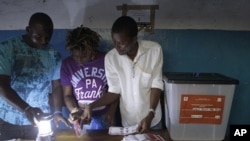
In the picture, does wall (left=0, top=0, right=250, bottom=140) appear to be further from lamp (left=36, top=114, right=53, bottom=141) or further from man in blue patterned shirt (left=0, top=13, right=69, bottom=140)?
lamp (left=36, top=114, right=53, bottom=141)

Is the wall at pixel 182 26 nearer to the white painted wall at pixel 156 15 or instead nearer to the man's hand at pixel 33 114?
the white painted wall at pixel 156 15

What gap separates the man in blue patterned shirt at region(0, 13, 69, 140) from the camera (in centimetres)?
149

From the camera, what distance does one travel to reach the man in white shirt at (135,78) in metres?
1.54

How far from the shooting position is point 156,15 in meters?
1.82

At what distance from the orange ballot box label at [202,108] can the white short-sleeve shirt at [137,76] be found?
0.20m

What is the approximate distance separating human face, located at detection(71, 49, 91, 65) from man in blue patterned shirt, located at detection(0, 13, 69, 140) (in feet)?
0.48

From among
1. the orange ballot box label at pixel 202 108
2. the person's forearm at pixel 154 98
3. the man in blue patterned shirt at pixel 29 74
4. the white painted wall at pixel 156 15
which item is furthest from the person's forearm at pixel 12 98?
the orange ballot box label at pixel 202 108

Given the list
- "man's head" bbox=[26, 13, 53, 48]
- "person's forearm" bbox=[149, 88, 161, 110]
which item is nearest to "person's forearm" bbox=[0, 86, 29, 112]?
"man's head" bbox=[26, 13, 53, 48]

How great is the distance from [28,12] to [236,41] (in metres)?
1.59

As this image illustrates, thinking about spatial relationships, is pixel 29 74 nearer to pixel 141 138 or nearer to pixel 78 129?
pixel 78 129

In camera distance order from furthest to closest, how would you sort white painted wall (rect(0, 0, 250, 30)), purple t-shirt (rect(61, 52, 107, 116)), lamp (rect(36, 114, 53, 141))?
white painted wall (rect(0, 0, 250, 30))
purple t-shirt (rect(61, 52, 107, 116))
lamp (rect(36, 114, 53, 141))

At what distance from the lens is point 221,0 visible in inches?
70.9

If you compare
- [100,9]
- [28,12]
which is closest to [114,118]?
[100,9]

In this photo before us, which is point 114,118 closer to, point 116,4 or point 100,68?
point 100,68
